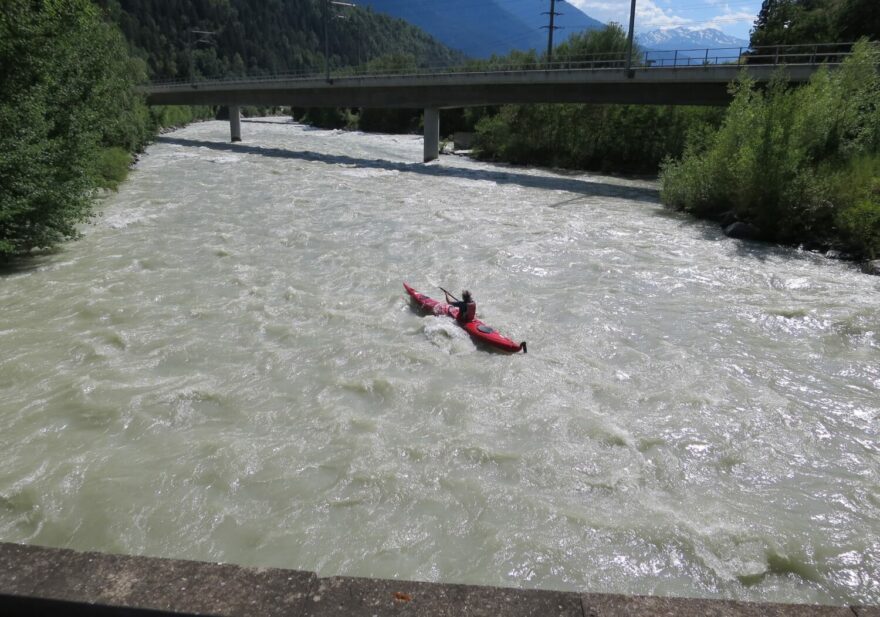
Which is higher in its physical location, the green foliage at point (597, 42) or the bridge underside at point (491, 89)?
the green foliage at point (597, 42)

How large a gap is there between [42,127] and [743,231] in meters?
18.1

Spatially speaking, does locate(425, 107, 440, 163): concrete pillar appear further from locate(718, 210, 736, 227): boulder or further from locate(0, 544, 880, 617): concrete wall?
locate(0, 544, 880, 617): concrete wall

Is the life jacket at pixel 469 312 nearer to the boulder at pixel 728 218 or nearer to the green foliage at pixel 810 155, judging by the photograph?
the green foliage at pixel 810 155

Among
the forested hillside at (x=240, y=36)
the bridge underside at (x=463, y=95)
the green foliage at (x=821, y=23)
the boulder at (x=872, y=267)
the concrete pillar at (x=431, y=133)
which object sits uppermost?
the forested hillside at (x=240, y=36)

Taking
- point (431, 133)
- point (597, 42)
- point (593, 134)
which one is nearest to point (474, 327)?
point (593, 134)

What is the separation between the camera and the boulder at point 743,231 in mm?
17375

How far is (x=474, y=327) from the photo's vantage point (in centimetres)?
907

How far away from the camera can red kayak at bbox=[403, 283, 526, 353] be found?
28.2ft

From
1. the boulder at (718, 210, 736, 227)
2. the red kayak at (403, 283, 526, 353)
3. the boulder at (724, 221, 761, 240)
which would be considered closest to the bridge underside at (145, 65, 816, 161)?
the boulder at (718, 210, 736, 227)

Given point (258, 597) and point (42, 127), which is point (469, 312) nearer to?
point (258, 597)

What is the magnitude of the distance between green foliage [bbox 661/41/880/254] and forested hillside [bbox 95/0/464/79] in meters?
103

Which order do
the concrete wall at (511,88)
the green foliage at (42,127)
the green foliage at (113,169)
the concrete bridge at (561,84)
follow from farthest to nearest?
1. the concrete wall at (511,88)
2. the concrete bridge at (561,84)
3. the green foliage at (113,169)
4. the green foliage at (42,127)

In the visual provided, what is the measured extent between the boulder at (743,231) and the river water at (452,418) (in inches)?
124

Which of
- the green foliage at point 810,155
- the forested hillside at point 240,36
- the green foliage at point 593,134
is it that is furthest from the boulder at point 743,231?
the forested hillside at point 240,36
